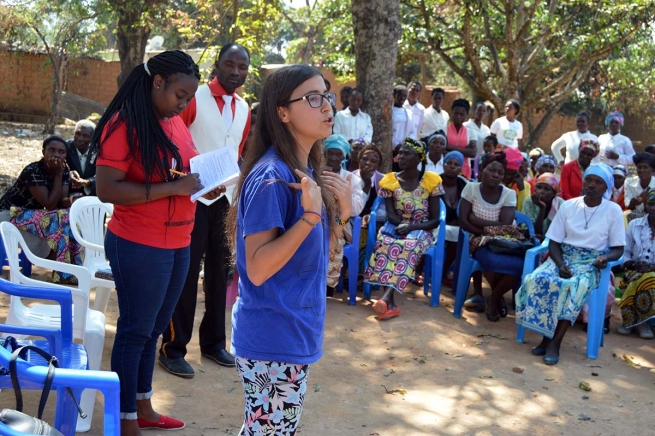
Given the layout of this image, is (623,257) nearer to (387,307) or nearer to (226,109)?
(387,307)

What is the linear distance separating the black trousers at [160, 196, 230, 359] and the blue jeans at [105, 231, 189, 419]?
92 centimetres

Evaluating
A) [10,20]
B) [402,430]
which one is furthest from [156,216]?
[10,20]

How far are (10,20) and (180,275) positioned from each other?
1524cm

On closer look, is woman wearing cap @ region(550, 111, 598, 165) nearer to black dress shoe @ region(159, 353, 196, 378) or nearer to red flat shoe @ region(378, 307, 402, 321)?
red flat shoe @ region(378, 307, 402, 321)

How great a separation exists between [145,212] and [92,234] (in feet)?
7.87

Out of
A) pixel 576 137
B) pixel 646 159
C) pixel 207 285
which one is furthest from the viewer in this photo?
pixel 576 137

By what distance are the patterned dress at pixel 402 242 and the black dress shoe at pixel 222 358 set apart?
2.04 m

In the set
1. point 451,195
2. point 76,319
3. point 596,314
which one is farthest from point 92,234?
point 596,314

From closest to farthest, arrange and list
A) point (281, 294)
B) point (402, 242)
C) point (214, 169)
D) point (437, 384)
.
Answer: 1. point (281, 294)
2. point (214, 169)
3. point (437, 384)
4. point (402, 242)

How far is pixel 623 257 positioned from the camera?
652cm

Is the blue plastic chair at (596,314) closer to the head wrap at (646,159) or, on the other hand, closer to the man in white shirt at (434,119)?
the head wrap at (646,159)

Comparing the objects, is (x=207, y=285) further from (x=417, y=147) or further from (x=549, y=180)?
(x=549, y=180)

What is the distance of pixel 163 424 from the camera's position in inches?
149

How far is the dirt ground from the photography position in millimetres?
4316
